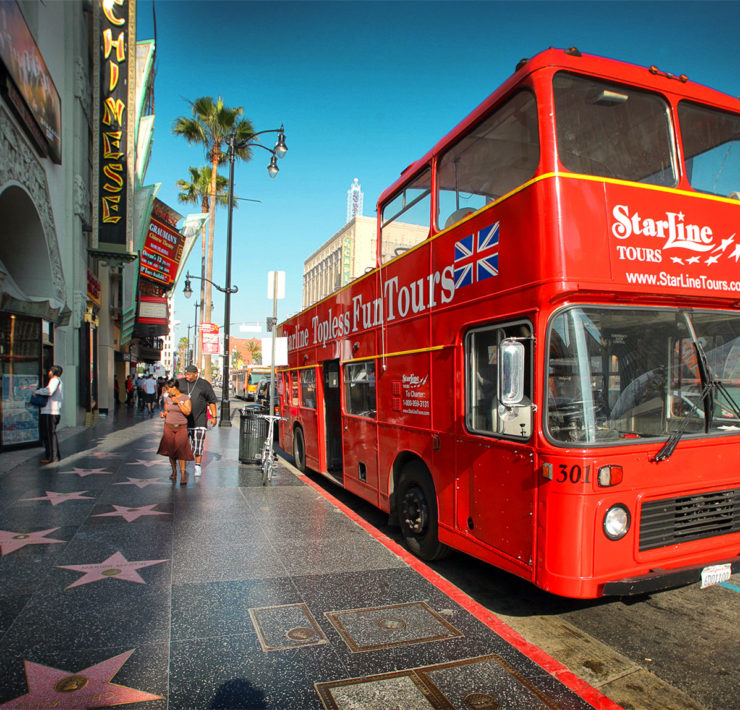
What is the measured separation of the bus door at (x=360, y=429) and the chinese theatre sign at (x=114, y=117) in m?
13.5

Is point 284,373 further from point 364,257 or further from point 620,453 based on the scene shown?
point 620,453

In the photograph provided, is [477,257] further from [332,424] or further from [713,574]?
[332,424]

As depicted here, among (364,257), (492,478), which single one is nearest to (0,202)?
(364,257)

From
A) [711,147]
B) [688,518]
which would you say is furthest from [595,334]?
[711,147]

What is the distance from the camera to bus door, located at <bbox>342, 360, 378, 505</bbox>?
6.85m

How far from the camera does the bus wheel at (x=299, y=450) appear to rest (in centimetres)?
1071

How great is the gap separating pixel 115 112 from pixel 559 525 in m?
19.2

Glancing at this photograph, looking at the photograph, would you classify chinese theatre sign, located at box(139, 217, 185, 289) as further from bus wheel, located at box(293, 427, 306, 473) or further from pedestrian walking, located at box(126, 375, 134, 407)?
bus wheel, located at box(293, 427, 306, 473)

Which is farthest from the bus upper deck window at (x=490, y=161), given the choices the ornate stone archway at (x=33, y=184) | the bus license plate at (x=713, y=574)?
the ornate stone archway at (x=33, y=184)

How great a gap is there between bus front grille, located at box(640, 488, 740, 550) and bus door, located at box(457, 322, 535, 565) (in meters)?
0.82

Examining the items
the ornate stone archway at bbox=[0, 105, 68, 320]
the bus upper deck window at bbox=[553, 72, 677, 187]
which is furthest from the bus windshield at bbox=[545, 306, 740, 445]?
the ornate stone archway at bbox=[0, 105, 68, 320]

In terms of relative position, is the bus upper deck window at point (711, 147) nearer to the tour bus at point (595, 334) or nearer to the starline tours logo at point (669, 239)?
the tour bus at point (595, 334)

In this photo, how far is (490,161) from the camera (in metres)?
4.72

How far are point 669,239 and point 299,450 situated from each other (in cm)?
831
